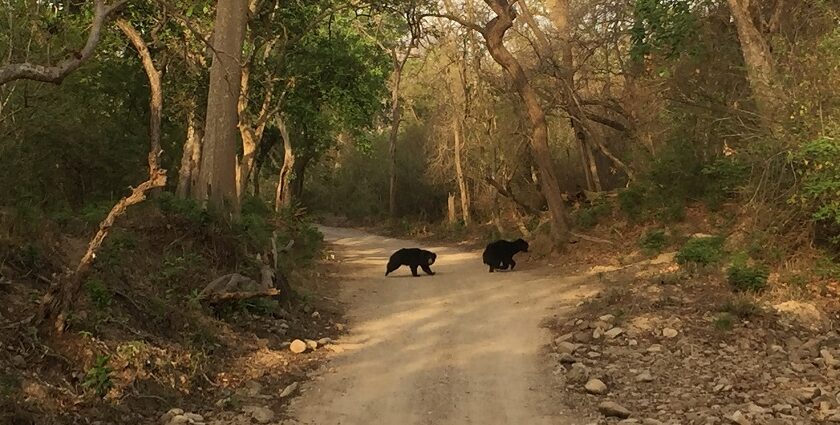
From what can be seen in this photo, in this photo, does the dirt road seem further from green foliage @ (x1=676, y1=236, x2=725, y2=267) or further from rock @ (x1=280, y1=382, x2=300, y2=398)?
green foliage @ (x1=676, y1=236, x2=725, y2=267)

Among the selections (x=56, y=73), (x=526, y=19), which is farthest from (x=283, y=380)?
(x=526, y=19)

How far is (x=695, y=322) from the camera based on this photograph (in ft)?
30.1

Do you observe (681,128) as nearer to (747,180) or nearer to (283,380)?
(747,180)

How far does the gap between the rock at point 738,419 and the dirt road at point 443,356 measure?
1379 mm

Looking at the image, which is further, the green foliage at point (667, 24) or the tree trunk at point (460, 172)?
the tree trunk at point (460, 172)

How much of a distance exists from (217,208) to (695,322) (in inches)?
305

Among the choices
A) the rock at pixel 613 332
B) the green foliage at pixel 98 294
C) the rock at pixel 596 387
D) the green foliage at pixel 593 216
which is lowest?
the rock at pixel 596 387

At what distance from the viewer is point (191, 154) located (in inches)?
718

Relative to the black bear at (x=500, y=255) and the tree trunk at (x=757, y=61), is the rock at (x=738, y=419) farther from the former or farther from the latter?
the black bear at (x=500, y=255)

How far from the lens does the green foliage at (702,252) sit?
480 inches

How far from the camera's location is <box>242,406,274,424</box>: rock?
21.6ft

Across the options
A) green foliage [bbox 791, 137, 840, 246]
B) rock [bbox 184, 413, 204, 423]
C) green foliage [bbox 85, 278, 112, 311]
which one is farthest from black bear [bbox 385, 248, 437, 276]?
rock [bbox 184, 413, 204, 423]

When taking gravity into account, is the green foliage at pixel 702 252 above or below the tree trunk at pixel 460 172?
below

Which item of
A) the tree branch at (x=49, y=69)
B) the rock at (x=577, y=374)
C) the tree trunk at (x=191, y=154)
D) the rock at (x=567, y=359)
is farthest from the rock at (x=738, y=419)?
the tree trunk at (x=191, y=154)
